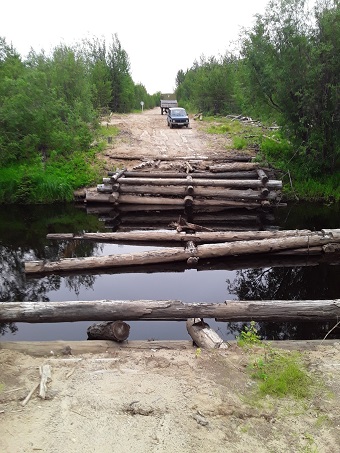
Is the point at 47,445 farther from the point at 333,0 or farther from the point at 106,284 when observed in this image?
the point at 333,0

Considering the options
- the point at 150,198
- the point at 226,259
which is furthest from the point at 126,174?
the point at 226,259

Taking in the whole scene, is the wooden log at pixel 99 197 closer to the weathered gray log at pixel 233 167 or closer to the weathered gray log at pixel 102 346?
the weathered gray log at pixel 233 167

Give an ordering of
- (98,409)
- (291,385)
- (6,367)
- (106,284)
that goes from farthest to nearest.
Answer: (106,284), (6,367), (291,385), (98,409)

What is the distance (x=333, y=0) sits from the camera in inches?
601

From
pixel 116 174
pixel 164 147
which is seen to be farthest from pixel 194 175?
pixel 164 147

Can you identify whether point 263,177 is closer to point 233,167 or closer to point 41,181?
point 233,167

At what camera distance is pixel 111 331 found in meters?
6.50

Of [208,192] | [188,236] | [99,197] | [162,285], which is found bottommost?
[162,285]

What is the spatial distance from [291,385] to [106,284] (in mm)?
5918

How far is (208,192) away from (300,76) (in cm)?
634

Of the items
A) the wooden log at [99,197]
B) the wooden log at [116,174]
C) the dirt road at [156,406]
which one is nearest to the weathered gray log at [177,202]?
the wooden log at [99,197]

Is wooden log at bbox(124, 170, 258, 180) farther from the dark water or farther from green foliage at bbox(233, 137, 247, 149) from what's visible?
the dark water

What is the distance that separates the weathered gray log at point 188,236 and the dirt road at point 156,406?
17.7 feet

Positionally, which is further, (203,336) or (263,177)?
(263,177)
